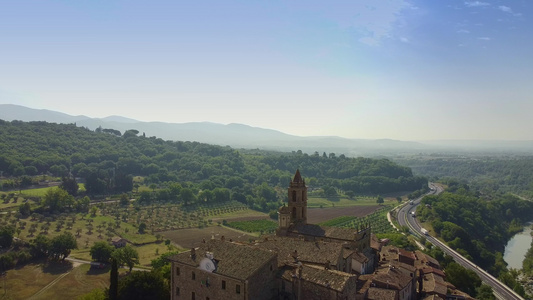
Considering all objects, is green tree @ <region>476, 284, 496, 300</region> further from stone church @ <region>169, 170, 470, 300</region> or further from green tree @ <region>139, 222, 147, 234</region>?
green tree @ <region>139, 222, 147, 234</region>

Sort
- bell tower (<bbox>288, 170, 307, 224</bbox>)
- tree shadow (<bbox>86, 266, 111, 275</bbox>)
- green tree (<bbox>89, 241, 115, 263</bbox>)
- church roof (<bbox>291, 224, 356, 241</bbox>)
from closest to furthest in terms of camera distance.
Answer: church roof (<bbox>291, 224, 356, 241</bbox>) → bell tower (<bbox>288, 170, 307, 224</bbox>) → tree shadow (<bbox>86, 266, 111, 275</bbox>) → green tree (<bbox>89, 241, 115, 263</bbox>)

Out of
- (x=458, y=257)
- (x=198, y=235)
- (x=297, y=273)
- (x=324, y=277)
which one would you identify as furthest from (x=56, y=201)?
(x=458, y=257)

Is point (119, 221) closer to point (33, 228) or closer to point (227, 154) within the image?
point (33, 228)

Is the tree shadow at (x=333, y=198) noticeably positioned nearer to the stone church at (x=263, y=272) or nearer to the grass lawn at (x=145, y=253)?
the grass lawn at (x=145, y=253)

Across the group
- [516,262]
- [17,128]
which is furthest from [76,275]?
[17,128]

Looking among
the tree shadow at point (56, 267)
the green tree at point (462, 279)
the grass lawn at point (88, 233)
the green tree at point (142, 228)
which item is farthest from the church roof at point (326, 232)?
the green tree at point (142, 228)

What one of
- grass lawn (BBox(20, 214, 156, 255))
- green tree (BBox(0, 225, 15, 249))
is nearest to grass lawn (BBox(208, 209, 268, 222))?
grass lawn (BBox(20, 214, 156, 255))

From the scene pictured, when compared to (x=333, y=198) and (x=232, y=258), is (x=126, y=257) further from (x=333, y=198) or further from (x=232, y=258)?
(x=333, y=198)
